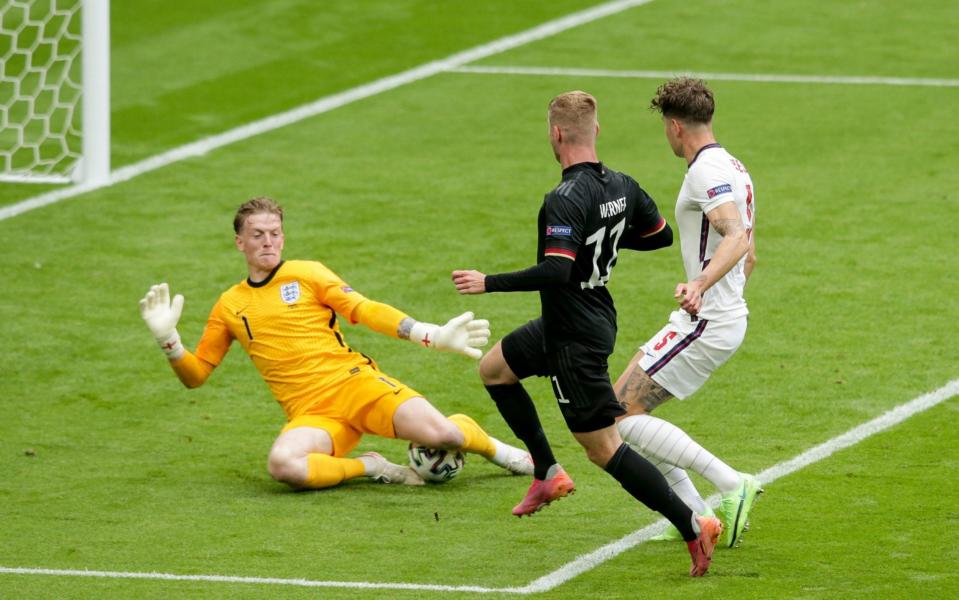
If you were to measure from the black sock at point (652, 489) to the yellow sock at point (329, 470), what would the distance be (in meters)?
2.04

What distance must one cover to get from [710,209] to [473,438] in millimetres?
2077

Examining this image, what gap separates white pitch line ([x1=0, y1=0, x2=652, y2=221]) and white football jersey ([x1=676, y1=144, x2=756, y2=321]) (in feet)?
28.3

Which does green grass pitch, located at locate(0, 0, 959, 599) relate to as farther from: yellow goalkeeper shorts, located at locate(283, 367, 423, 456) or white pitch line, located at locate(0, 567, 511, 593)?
yellow goalkeeper shorts, located at locate(283, 367, 423, 456)

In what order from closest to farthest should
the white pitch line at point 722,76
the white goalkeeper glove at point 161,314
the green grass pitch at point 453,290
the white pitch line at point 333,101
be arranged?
the green grass pitch at point 453,290 < the white goalkeeper glove at point 161,314 < the white pitch line at point 333,101 < the white pitch line at point 722,76

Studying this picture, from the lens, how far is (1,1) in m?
17.8

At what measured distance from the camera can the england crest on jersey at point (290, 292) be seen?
906 cm

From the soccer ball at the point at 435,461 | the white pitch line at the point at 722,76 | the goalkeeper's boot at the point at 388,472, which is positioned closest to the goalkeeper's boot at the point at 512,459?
the soccer ball at the point at 435,461

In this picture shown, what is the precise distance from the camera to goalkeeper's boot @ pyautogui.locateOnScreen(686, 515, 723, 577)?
7.27 meters

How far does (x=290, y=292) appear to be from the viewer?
9070mm

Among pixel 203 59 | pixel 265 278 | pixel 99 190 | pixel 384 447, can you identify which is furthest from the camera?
pixel 203 59

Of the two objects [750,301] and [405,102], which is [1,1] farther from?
[750,301]

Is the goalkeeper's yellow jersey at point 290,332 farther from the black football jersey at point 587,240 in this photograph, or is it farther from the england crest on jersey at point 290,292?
the black football jersey at point 587,240

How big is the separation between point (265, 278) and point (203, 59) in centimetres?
1043

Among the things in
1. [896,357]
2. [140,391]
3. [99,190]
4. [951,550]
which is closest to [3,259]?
[99,190]
